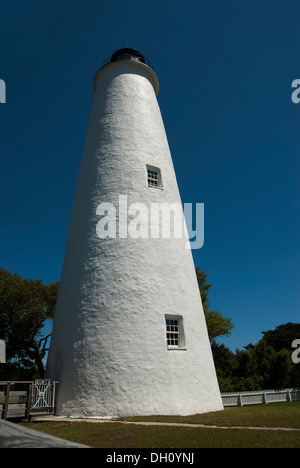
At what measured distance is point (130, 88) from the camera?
16484mm

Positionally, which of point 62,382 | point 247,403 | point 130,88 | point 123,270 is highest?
point 130,88

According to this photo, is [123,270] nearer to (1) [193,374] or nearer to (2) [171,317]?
(2) [171,317]

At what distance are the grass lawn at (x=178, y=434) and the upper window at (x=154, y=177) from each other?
9.15 m

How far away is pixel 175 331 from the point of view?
12.1 meters

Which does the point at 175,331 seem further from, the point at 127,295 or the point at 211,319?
Answer: the point at 211,319

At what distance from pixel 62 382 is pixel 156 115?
42.3ft

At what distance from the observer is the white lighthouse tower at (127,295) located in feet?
35.0

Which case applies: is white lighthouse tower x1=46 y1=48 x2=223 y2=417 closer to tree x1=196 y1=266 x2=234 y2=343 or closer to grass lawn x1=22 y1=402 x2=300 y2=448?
grass lawn x1=22 y1=402 x2=300 y2=448

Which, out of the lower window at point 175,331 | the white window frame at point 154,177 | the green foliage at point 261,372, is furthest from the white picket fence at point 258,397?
the white window frame at point 154,177

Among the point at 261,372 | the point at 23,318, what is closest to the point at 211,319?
the point at 261,372

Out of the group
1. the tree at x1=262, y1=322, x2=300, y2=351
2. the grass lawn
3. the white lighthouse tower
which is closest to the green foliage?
the white lighthouse tower

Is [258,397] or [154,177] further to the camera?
[258,397]

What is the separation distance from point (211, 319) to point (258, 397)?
13.0 metres
